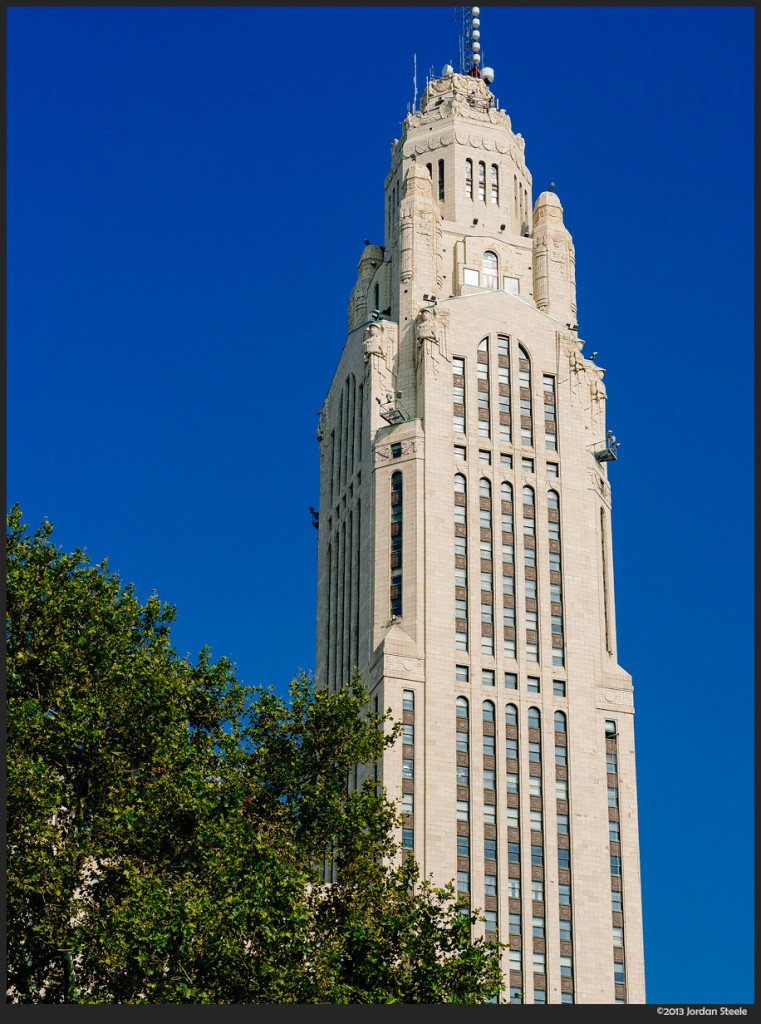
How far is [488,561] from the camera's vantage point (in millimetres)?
125750

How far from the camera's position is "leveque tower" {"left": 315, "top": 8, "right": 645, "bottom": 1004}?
115 m

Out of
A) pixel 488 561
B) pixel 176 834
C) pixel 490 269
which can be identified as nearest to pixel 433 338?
pixel 490 269

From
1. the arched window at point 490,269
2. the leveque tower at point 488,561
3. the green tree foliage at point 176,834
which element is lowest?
the green tree foliage at point 176,834

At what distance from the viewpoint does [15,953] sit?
5716 centimetres

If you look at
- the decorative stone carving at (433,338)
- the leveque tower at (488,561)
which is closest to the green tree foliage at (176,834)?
the leveque tower at (488,561)

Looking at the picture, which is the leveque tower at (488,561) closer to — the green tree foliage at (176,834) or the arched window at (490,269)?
the arched window at (490,269)

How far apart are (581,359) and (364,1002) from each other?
3313 inches

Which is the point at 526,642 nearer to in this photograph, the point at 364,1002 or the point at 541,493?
the point at 541,493

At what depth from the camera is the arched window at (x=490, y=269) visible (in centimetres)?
13975

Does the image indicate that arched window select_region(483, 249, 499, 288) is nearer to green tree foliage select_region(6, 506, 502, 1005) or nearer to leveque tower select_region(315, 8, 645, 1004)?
leveque tower select_region(315, 8, 645, 1004)

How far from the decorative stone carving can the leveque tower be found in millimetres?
159

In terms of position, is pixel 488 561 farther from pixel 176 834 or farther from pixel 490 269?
pixel 176 834

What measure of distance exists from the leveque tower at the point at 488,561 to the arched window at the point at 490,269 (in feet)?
0.53

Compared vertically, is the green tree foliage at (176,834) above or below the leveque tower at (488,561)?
below
